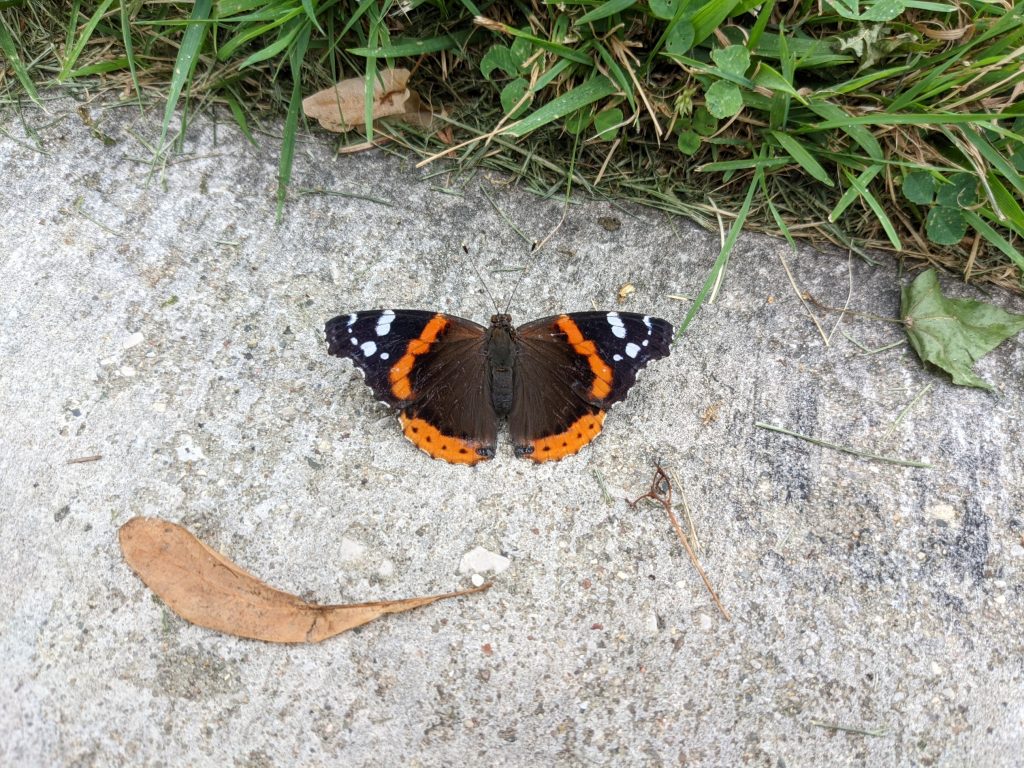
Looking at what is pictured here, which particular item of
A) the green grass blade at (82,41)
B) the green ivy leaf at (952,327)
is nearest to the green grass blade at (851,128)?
the green ivy leaf at (952,327)

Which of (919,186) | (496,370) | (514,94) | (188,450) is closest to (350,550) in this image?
(188,450)

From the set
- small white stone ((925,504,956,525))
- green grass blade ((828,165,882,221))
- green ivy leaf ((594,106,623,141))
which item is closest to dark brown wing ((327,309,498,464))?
green ivy leaf ((594,106,623,141))

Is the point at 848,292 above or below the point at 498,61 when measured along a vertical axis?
below

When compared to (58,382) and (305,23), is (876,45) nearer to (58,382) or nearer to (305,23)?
(305,23)

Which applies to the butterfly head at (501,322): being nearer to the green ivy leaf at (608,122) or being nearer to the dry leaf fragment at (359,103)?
the green ivy leaf at (608,122)

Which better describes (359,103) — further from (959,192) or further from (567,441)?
(959,192)
